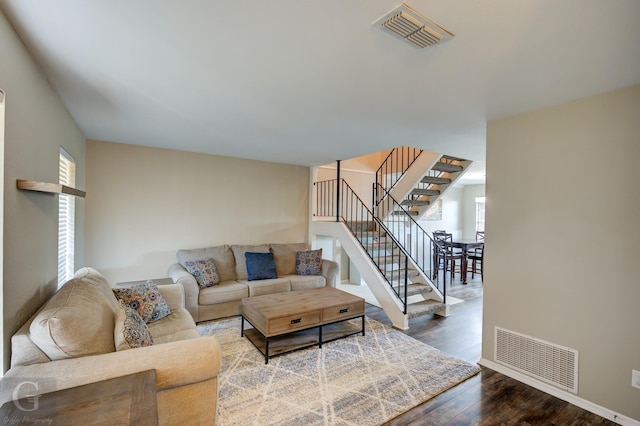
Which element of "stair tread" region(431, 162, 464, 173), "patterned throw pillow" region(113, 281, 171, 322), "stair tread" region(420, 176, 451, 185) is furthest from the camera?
"stair tread" region(420, 176, 451, 185)

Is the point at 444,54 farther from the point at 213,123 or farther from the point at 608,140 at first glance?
the point at 213,123

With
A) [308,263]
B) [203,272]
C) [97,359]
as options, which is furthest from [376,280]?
[97,359]

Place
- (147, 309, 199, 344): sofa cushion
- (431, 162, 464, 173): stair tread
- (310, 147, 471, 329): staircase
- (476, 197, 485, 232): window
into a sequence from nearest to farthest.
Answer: (147, 309, 199, 344): sofa cushion
(310, 147, 471, 329): staircase
(431, 162, 464, 173): stair tread
(476, 197, 485, 232): window

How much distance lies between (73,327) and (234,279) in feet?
10.0

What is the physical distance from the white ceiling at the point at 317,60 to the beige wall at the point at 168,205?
119 centimetres

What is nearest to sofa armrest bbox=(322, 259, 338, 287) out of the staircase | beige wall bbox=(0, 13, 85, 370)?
the staircase

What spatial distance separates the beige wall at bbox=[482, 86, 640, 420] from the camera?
2160 millimetres

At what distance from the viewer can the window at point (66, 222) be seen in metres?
2.88

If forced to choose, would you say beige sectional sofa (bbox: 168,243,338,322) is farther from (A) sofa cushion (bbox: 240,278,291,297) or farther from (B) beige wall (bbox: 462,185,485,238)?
(B) beige wall (bbox: 462,185,485,238)

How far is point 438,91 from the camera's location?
2.26 meters

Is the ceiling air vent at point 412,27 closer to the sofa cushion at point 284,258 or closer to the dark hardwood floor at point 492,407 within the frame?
the dark hardwood floor at point 492,407

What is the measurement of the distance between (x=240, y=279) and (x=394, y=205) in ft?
10.6

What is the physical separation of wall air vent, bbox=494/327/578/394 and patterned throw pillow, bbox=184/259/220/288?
346 cm

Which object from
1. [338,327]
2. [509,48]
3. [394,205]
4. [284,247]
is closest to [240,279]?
[284,247]
